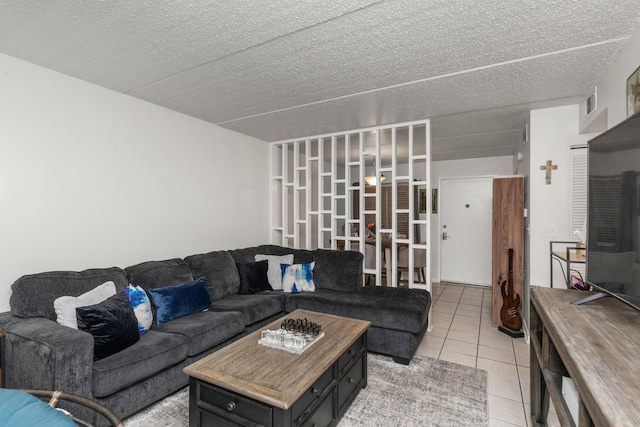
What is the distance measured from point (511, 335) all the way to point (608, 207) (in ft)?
8.42

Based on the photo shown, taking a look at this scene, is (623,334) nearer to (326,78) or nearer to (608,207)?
(608,207)

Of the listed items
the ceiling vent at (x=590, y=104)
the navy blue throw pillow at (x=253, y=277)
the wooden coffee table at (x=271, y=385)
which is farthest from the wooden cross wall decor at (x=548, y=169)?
the navy blue throw pillow at (x=253, y=277)

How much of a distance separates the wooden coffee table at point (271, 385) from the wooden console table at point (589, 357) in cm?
109

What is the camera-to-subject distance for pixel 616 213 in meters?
1.38

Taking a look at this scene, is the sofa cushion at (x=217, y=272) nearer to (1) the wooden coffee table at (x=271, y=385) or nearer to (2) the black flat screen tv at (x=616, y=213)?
(1) the wooden coffee table at (x=271, y=385)

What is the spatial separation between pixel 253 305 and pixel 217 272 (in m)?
0.60

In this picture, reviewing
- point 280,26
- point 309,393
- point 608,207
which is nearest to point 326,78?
point 280,26

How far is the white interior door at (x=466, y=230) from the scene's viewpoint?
18.6 ft

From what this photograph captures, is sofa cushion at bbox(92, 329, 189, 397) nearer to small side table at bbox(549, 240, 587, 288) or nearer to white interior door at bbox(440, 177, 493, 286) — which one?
small side table at bbox(549, 240, 587, 288)

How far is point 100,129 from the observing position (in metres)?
2.76

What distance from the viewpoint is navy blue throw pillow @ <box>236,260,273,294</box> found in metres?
3.51

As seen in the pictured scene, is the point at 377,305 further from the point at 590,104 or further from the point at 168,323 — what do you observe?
the point at 590,104

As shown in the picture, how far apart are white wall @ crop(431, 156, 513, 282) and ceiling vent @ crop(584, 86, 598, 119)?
2.80 meters

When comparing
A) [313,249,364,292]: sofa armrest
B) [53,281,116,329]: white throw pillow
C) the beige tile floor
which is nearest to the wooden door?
the beige tile floor
